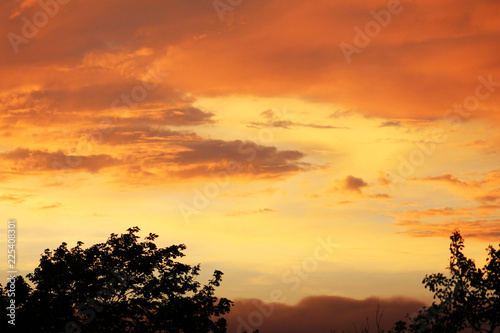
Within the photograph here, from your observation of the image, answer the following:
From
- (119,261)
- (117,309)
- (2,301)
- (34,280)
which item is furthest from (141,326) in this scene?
(2,301)

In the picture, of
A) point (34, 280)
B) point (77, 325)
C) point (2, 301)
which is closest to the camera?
point (77, 325)

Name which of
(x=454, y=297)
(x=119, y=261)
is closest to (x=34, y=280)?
(x=119, y=261)

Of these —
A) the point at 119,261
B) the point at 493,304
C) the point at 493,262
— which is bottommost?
the point at 493,304

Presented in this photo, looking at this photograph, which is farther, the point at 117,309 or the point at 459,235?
the point at 117,309

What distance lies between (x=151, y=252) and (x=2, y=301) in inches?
571

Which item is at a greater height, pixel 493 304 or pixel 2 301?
pixel 2 301

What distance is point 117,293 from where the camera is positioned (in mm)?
43406

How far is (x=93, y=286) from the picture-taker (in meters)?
43.4

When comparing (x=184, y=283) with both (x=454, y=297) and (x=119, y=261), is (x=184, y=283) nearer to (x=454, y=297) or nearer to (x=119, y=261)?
(x=119, y=261)

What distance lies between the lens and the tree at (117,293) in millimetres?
42312

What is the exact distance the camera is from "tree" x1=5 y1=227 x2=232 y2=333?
42.3 m

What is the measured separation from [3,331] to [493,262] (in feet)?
108

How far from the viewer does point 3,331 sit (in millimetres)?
44062

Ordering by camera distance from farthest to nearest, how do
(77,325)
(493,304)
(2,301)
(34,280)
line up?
(2,301) → (34,280) → (77,325) → (493,304)
